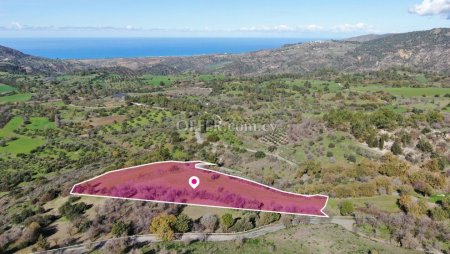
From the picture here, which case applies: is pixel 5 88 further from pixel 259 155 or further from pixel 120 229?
pixel 120 229

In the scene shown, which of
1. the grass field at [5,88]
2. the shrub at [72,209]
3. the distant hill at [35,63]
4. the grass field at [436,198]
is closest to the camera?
the shrub at [72,209]

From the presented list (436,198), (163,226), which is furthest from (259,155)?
(163,226)

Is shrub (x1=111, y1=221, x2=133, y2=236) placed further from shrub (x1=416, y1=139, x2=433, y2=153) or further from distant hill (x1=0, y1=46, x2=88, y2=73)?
distant hill (x1=0, y1=46, x2=88, y2=73)

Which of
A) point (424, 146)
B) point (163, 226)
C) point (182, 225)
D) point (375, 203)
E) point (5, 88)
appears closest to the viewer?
point (163, 226)

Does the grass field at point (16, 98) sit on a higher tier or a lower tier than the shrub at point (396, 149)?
lower

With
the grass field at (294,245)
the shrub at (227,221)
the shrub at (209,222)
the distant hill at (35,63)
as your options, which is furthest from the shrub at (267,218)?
the distant hill at (35,63)

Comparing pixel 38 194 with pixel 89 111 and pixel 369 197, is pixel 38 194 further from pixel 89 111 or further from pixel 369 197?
pixel 89 111

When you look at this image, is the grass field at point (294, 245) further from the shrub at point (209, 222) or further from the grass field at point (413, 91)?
the grass field at point (413, 91)

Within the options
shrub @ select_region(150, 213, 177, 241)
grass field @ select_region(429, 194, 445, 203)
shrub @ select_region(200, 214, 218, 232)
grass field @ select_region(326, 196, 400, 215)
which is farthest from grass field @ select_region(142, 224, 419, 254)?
grass field @ select_region(429, 194, 445, 203)
